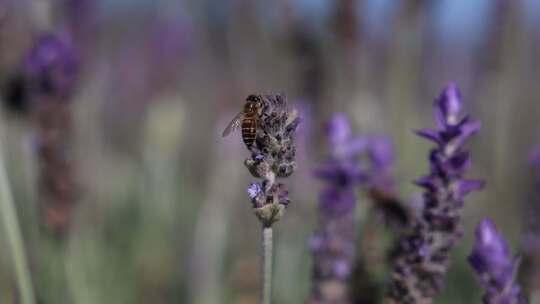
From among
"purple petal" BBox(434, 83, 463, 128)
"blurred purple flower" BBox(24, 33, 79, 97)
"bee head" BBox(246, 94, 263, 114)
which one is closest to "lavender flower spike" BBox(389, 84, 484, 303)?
"purple petal" BBox(434, 83, 463, 128)

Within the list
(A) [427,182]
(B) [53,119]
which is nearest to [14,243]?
(B) [53,119]

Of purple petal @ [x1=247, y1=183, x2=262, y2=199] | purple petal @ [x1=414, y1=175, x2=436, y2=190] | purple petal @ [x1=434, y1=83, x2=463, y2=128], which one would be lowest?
purple petal @ [x1=247, y1=183, x2=262, y2=199]

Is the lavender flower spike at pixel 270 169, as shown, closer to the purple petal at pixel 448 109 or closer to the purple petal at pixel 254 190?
the purple petal at pixel 254 190

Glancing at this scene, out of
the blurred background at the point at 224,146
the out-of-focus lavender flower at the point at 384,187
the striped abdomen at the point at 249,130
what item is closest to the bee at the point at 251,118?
the striped abdomen at the point at 249,130

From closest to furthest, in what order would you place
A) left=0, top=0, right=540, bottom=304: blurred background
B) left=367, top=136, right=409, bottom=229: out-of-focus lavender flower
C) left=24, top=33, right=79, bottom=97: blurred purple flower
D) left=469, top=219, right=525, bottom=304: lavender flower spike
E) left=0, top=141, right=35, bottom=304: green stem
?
left=469, top=219, right=525, bottom=304: lavender flower spike → left=0, top=141, right=35, bottom=304: green stem → left=367, top=136, right=409, bottom=229: out-of-focus lavender flower → left=24, top=33, right=79, bottom=97: blurred purple flower → left=0, top=0, right=540, bottom=304: blurred background

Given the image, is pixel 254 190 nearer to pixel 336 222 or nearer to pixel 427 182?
pixel 427 182

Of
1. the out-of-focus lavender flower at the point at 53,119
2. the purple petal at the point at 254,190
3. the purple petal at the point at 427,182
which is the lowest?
the purple petal at the point at 254,190

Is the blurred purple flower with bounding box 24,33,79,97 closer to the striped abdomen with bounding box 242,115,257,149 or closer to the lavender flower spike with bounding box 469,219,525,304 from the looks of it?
the striped abdomen with bounding box 242,115,257,149

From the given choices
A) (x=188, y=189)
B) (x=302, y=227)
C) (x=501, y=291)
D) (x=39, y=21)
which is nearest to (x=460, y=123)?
(x=501, y=291)
